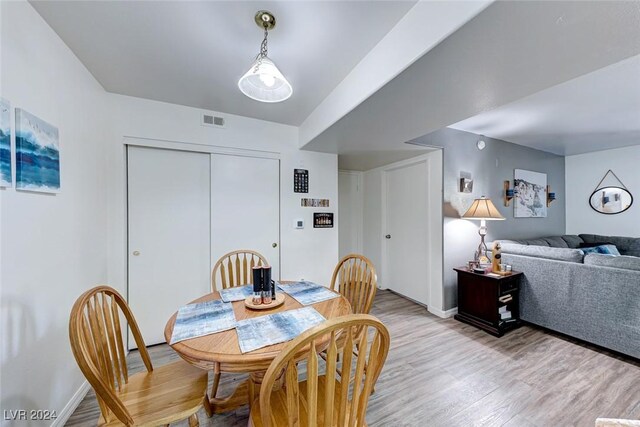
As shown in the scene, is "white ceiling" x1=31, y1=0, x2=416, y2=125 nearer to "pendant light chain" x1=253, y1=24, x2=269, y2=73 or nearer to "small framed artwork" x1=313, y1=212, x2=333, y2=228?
"pendant light chain" x1=253, y1=24, x2=269, y2=73

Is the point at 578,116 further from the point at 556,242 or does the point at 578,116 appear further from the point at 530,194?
the point at 556,242

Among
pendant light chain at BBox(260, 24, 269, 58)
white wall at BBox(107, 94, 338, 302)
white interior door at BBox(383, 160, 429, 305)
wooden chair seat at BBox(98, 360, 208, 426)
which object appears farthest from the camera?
white interior door at BBox(383, 160, 429, 305)

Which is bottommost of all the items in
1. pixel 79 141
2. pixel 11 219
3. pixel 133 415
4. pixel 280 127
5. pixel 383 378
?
pixel 383 378

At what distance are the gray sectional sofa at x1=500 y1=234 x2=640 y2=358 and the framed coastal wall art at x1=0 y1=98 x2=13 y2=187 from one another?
417 cm

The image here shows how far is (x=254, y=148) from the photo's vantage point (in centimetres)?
263

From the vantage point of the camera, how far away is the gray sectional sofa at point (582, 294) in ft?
6.57

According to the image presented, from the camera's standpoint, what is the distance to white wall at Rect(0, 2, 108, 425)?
110 cm

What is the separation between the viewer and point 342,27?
1.34 metres

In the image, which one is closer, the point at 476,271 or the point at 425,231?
the point at 476,271

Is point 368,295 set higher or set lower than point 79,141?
lower

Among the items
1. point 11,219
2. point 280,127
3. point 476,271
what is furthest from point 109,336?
point 476,271

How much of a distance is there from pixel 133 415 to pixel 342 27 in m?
2.17

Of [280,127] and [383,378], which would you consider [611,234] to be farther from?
[280,127]

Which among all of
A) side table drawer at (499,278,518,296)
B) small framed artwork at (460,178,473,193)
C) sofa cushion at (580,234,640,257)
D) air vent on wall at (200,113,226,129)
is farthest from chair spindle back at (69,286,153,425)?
sofa cushion at (580,234,640,257)
